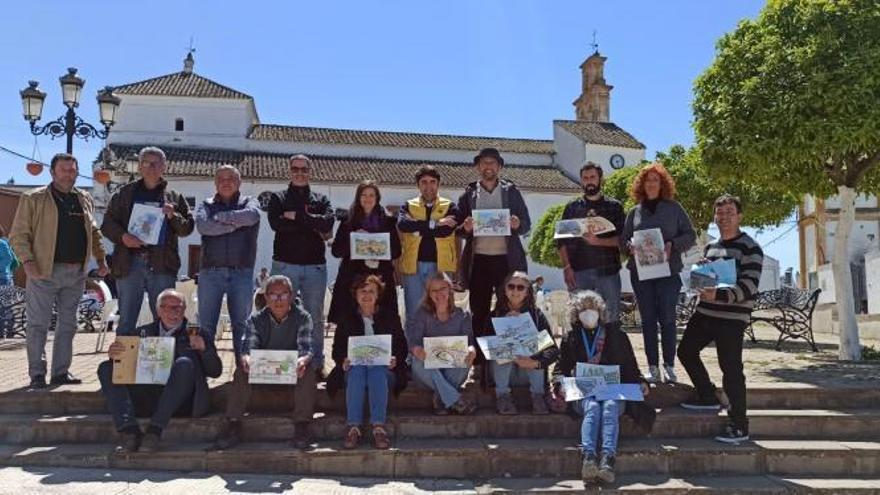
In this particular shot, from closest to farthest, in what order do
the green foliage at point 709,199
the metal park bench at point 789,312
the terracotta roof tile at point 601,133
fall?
the metal park bench at point 789,312
the green foliage at point 709,199
the terracotta roof tile at point 601,133

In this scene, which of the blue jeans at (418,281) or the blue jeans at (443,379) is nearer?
the blue jeans at (443,379)

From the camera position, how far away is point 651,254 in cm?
582

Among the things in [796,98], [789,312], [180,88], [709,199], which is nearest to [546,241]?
[709,199]

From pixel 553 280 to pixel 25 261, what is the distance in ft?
112

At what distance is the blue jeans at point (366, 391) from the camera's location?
203 inches

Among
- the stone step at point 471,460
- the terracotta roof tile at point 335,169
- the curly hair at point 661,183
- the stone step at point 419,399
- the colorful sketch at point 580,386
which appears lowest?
the stone step at point 471,460

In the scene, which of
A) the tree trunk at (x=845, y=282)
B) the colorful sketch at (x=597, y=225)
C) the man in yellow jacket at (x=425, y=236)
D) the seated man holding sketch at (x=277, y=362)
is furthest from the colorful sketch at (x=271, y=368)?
the tree trunk at (x=845, y=282)

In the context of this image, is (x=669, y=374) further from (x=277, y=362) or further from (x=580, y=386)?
(x=277, y=362)

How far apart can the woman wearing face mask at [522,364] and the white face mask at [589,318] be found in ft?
1.32

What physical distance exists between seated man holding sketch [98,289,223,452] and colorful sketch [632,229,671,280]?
3.69m

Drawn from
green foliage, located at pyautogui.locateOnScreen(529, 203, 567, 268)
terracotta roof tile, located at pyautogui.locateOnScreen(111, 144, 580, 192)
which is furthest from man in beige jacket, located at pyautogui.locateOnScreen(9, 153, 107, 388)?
terracotta roof tile, located at pyautogui.locateOnScreen(111, 144, 580, 192)

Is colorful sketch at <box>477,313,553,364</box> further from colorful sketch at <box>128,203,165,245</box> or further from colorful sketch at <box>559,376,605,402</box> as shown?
colorful sketch at <box>128,203,165,245</box>

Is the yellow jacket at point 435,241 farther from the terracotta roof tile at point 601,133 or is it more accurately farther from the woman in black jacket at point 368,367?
the terracotta roof tile at point 601,133

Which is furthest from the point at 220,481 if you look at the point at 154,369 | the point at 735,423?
the point at 735,423
